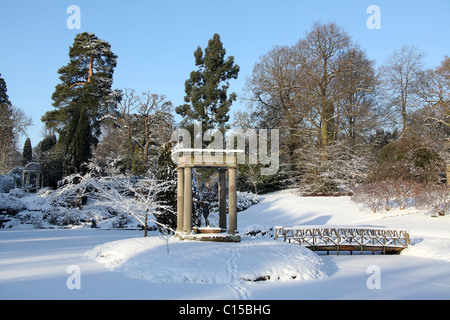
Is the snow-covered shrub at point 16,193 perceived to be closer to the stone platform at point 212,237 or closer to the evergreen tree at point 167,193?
the evergreen tree at point 167,193

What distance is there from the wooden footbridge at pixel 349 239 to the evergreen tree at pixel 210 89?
53.9 feet

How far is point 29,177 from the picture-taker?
26125mm

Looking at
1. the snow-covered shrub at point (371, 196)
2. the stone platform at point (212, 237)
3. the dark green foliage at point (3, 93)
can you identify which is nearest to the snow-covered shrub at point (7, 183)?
the dark green foliage at point (3, 93)

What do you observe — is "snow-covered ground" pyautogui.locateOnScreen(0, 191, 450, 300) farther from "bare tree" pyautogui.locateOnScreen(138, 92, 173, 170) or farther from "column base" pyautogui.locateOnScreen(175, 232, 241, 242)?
"bare tree" pyautogui.locateOnScreen(138, 92, 173, 170)

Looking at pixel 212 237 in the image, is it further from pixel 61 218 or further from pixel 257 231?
pixel 61 218

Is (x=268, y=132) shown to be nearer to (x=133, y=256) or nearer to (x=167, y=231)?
(x=167, y=231)

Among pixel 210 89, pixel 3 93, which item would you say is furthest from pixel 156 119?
pixel 3 93

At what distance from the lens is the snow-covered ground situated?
7.09 metres

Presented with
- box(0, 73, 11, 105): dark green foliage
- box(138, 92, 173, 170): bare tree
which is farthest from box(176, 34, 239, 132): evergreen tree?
box(0, 73, 11, 105): dark green foliage

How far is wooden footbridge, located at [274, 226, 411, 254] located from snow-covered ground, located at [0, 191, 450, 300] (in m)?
0.86

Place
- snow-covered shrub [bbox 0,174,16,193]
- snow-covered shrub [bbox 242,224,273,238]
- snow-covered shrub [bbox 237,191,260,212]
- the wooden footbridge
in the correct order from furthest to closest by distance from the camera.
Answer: snow-covered shrub [bbox 0,174,16,193] → snow-covered shrub [bbox 237,191,260,212] → snow-covered shrub [bbox 242,224,273,238] → the wooden footbridge

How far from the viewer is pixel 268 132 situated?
1194 inches

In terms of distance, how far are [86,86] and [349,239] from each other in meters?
23.6

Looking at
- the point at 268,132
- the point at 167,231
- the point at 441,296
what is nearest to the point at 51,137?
the point at 268,132
